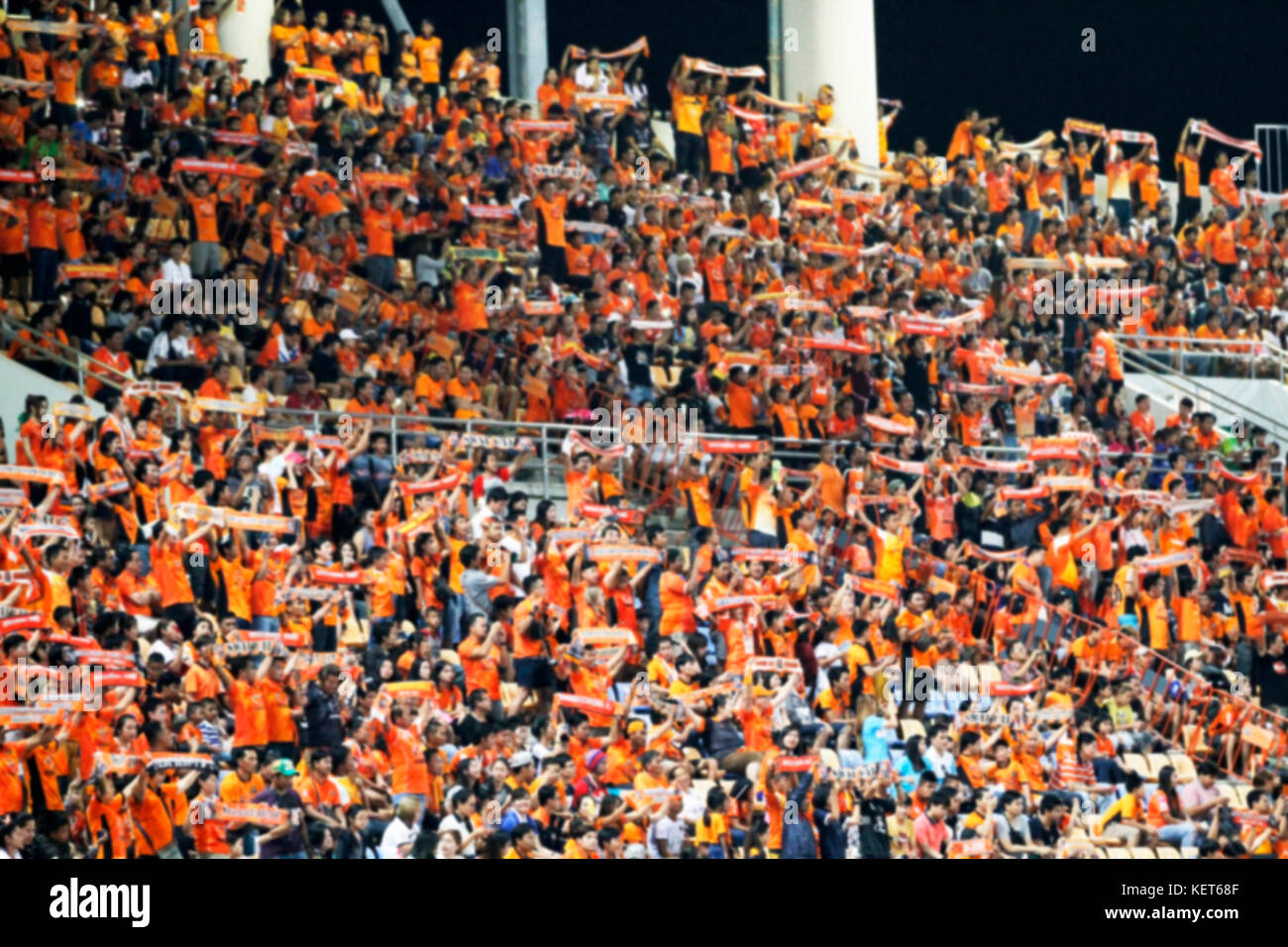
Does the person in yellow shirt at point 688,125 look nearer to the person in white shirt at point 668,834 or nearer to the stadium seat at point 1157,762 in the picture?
the stadium seat at point 1157,762

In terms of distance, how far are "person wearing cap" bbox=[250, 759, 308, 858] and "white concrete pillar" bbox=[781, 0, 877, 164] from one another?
1282 centimetres

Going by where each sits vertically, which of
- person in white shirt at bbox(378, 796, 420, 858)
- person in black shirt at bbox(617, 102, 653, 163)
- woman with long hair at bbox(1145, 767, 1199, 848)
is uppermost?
person in black shirt at bbox(617, 102, 653, 163)

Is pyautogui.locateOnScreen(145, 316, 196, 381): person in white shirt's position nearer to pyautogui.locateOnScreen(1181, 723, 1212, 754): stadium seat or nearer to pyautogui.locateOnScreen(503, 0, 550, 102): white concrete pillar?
pyautogui.locateOnScreen(1181, 723, 1212, 754): stadium seat

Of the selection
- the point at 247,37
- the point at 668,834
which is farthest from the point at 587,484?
the point at 247,37

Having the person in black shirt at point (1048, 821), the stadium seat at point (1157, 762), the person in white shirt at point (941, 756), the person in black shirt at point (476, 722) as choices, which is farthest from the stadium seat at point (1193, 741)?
the person in black shirt at point (476, 722)

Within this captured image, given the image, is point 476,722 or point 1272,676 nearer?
point 476,722

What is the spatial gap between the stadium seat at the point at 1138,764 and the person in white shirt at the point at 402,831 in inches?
211

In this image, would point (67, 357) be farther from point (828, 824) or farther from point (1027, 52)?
point (1027, 52)

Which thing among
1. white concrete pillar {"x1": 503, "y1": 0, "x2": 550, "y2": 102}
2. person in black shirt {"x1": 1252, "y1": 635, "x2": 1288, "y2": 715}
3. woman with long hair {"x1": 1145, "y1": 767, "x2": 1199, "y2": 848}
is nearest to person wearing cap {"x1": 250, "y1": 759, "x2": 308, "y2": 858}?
woman with long hair {"x1": 1145, "y1": 767, "x2": 1199, "y2": 848}

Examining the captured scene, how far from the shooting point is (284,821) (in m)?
14.5

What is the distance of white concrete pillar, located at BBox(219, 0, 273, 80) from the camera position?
2278 cm

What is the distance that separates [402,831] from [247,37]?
1032 centimetres

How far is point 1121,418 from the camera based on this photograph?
2175 centimetres
